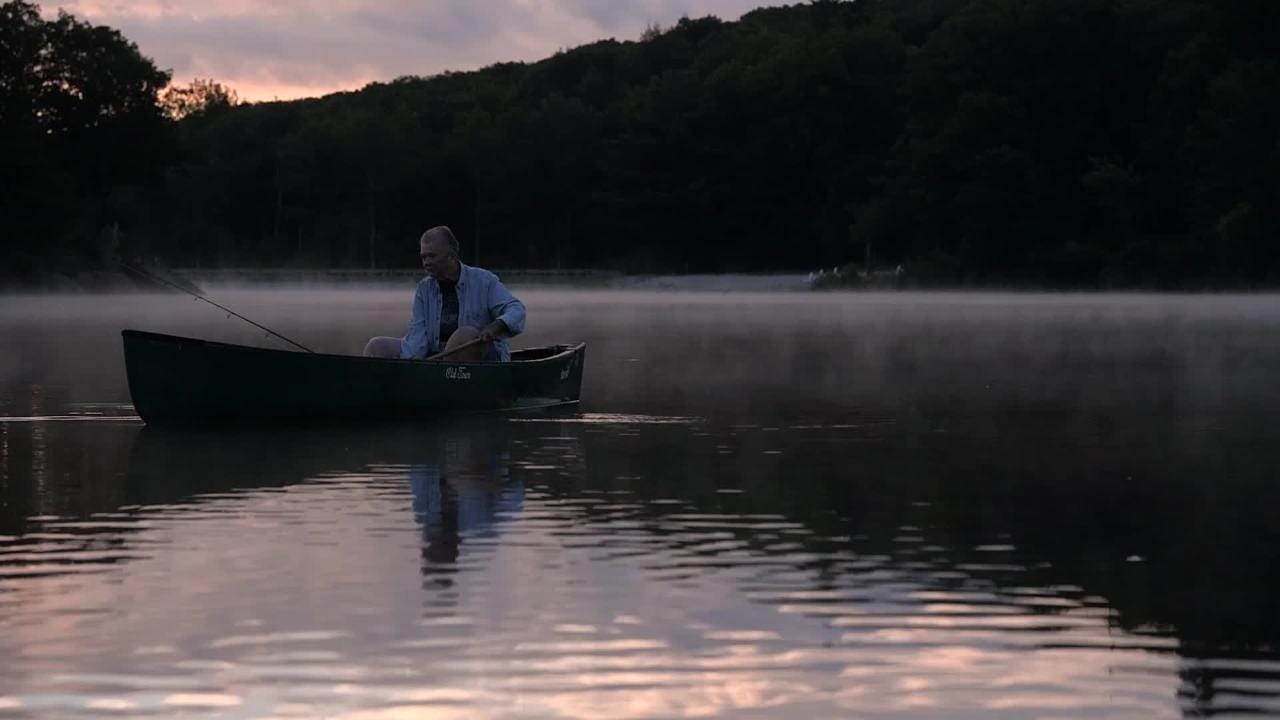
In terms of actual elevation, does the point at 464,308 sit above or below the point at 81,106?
below

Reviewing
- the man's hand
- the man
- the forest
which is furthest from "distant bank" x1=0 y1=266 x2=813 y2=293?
the man's hand

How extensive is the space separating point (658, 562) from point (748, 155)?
102314mm

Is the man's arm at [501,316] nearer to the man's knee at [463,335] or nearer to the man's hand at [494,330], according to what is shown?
the man's hand at [494,330]

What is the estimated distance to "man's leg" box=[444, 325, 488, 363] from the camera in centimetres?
1770

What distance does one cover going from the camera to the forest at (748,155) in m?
83.4

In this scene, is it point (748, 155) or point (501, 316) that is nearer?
point (501, 316)

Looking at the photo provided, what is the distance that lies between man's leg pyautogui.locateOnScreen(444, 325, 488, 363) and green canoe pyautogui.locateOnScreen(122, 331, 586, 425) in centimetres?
25

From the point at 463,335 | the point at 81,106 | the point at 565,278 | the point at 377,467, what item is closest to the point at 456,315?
the point at 463,335

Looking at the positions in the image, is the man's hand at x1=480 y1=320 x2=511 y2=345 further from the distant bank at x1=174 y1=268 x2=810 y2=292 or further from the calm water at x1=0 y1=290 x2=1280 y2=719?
the distant bank at x1=174 y1=268 x2=810 y2=292

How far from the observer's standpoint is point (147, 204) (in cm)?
13850

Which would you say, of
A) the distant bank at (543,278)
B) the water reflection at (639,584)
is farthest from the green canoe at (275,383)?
the distant bank at (543,278)

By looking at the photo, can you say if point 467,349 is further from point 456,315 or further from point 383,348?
point 383,348

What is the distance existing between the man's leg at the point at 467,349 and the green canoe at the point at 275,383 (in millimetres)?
246

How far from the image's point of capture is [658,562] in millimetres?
9172
